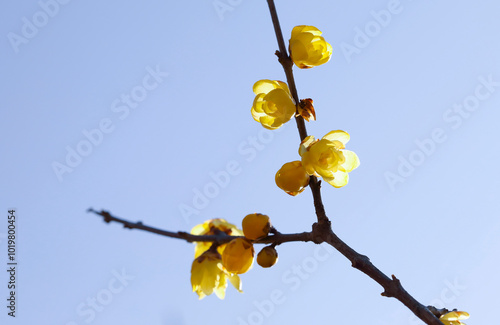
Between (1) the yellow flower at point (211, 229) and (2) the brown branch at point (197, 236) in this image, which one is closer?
(2) the brown branch at point (197, 236)

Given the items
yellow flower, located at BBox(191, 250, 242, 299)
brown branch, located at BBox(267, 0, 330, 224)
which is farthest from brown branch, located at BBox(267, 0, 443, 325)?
yellow flower, located at BBox(191, 250, 242, 299)

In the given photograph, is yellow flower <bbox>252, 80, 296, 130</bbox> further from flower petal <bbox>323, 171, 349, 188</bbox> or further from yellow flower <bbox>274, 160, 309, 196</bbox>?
flower petal <bbox>323, 171, 349, 188</bbox>

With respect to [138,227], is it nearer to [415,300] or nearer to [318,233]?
[318,233]

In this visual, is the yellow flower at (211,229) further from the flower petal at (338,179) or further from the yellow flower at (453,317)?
the yellow flower at (453,317)

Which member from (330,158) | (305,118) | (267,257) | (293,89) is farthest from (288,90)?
(267,257)

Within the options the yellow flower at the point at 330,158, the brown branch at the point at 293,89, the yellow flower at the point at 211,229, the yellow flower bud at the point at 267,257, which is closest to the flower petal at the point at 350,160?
the yellow flower at the point at 330,158

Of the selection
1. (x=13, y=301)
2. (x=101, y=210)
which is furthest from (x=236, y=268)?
(x=13, y=301)
